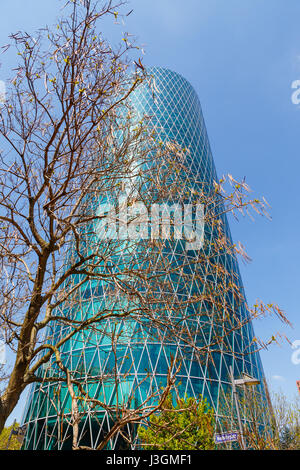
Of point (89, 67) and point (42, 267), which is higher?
point (89, 67)

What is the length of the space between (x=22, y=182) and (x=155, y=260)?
98.8 inches

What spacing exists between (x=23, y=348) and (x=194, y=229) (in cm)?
293

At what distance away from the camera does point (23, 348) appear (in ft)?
14.0

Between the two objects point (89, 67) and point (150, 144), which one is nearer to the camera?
point (89, 67)

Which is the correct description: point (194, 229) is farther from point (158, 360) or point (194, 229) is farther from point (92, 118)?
point (158, 360)

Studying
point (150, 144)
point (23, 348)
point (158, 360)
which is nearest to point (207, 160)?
point (158, 360)

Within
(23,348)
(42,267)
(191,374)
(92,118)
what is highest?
(191,374)
